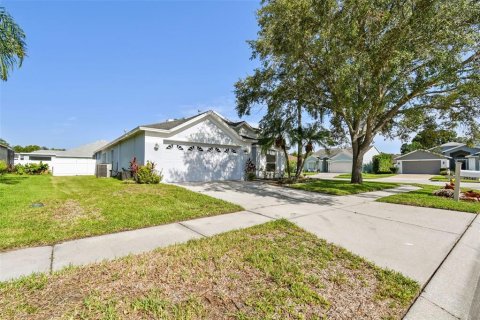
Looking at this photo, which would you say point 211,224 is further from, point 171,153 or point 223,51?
point 223,51

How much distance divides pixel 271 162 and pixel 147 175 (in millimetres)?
10097

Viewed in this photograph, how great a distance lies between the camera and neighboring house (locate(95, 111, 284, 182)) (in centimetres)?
1246

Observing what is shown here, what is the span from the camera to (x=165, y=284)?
2.69 meters

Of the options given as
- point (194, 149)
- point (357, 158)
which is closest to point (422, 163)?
point (357, 158)

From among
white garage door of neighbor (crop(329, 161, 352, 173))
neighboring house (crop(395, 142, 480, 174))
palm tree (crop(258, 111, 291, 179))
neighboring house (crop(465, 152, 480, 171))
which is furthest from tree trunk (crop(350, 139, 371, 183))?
white garage door of neighbor (crop(329, 161, 352, 173))

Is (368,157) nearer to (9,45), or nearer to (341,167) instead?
(341,167)

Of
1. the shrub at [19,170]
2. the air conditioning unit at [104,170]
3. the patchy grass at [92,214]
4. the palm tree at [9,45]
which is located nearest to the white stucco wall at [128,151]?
the air conditioning unit at [104,170]

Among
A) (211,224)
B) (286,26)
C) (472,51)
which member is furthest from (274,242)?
(472,51)

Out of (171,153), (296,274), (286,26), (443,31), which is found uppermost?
(286,26)

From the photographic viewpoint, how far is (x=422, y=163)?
3644 centimetres

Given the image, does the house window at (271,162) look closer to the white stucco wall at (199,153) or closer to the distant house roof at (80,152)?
the white stucco wall at (199,153)

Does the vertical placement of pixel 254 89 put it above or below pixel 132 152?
above

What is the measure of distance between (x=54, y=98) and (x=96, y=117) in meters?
5.26

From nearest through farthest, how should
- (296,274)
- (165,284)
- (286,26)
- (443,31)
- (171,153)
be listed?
(165,284) < (296,274) < (443,31) < (286,26) < (171,153)
